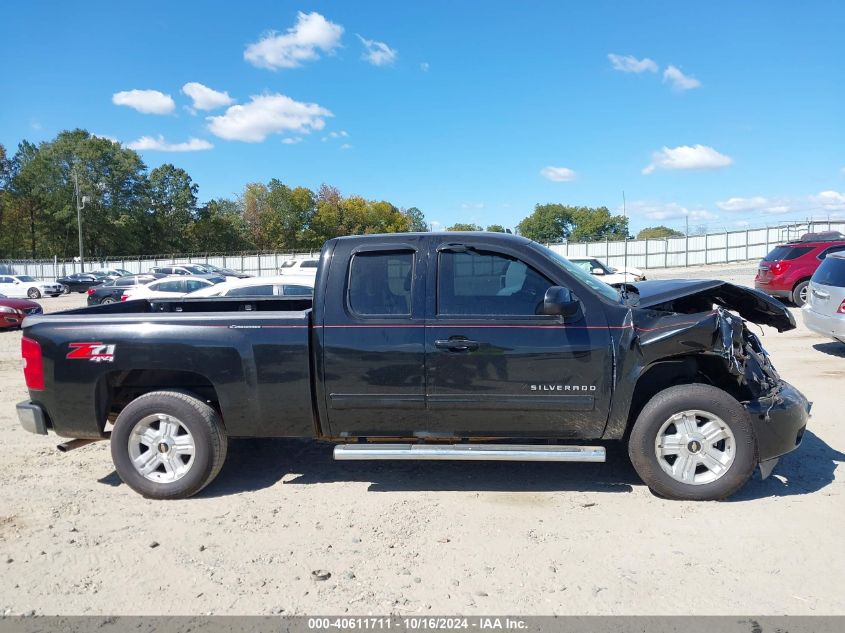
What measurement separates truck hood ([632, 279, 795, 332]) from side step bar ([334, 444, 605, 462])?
3.65 ft

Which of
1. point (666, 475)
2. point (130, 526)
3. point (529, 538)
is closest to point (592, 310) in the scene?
point (666, 475)

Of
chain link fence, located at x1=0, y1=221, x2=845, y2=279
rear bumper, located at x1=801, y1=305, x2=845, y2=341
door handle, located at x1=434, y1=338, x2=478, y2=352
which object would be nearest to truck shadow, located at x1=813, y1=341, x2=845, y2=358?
rear bumper, located at x1=801, y1=305, x2=845, y2=341

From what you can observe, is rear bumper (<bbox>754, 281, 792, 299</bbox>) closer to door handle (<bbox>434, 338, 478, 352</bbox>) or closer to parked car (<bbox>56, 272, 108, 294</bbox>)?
door handle (<bbox>434, 338, 478, 352</bbox>)

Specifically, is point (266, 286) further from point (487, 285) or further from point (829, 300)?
point (829, 300)

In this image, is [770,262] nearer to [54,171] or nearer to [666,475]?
[666,475]

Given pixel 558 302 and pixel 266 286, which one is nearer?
pixel 558 302

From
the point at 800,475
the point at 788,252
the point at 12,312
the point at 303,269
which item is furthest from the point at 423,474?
the point at 303,269

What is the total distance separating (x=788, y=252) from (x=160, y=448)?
15.5 metres

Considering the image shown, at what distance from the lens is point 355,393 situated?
424cm

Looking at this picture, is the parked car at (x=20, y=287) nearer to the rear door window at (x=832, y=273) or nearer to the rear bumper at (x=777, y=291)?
the rear bumper at (x=777, y=291)

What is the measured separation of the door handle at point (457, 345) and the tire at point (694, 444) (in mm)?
1251

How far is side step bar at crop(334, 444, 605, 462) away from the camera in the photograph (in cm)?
409

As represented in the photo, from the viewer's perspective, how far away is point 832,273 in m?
8.60

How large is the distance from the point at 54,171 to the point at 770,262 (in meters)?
86.6
